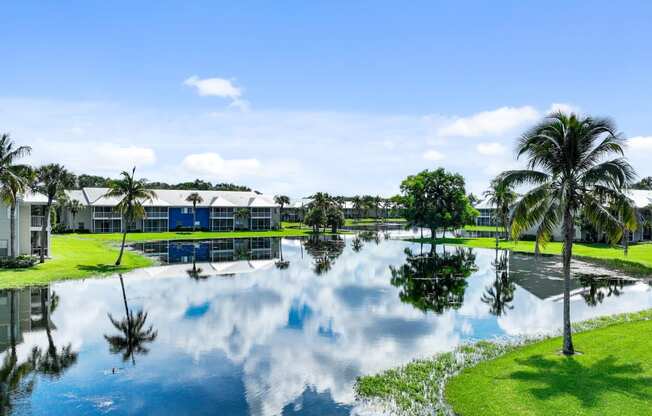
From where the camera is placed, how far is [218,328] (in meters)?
23.1

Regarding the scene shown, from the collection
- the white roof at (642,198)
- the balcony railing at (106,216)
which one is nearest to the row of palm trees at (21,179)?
the balcony railing at (106,216)

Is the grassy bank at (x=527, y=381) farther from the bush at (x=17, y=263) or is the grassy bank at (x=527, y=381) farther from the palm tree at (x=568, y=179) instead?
the bush at (x=17, y=263)

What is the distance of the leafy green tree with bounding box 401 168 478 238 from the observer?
8262 centimetres

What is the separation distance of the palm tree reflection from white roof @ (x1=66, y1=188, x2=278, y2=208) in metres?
68.9

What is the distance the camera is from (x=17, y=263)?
40531 mm

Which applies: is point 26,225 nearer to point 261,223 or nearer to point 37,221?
point 37,221

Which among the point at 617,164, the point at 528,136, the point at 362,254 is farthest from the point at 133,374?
the point at 362,254

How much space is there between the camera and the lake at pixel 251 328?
15.2m

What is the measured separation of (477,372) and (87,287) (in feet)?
94.9

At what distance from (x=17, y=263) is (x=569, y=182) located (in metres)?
43.5

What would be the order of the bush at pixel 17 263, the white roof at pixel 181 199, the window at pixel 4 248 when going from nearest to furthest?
the bush at pixel 17 263, the window at pixel 4 248, the white roof at pixel 181 199

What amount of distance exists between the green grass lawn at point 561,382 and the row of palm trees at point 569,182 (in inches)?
52.2

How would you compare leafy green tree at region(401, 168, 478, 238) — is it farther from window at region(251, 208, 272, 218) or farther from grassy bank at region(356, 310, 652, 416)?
grassy bank at region(356, 310, 652, 416)

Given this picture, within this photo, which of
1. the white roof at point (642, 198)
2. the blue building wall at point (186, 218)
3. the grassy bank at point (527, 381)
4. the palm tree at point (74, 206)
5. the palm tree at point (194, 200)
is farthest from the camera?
the blue building wall at point (186, 218)
